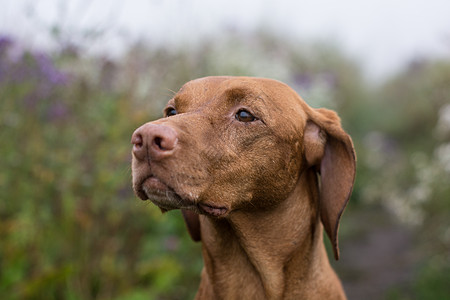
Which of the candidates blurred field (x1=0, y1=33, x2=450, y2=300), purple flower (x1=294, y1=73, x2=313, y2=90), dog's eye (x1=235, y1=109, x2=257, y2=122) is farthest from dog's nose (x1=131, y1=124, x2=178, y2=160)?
purple flower (x1=294, y1=73, x2=313, y2=90)

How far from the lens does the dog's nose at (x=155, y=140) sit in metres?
1.73

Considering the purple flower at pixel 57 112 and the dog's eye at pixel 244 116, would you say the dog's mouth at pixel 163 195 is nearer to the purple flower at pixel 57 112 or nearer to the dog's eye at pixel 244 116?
the dog's eye at pixel 244 116

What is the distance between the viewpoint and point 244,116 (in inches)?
81.9

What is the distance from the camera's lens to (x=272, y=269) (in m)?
2.19

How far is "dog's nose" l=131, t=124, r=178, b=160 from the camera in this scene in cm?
173

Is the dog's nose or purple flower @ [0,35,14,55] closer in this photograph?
the dog's nose

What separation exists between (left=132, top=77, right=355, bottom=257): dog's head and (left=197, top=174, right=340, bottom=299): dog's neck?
9cm

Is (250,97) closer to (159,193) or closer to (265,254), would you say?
(159,193)

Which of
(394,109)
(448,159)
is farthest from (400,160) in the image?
(448,159)

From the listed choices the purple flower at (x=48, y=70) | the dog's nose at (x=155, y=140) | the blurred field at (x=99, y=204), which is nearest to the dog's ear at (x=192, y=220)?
the dog's nose at (x=155, y=140)

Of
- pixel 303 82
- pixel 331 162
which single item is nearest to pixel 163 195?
pixel 331 162

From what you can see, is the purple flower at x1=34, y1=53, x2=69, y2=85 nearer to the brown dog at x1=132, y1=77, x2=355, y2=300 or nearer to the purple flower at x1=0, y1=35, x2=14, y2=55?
the purple flower at x1=0, y1=35, x2=14, y2=55

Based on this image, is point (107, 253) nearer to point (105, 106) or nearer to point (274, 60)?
point (105, 106)

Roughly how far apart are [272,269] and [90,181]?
73.7 inches
